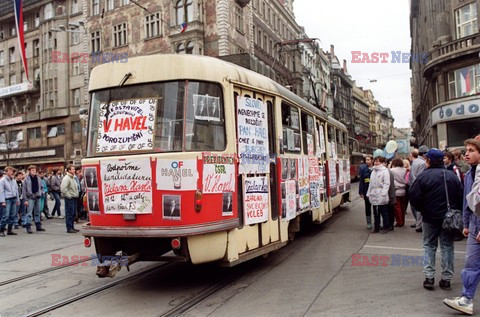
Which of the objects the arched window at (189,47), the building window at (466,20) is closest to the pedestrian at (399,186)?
the building window at (466,20)

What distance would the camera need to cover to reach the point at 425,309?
193 inches

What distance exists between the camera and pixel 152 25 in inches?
1377

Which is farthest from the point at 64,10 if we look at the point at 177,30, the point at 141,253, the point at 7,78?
the point at 141,253

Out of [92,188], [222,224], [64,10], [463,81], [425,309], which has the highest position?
[64,10]

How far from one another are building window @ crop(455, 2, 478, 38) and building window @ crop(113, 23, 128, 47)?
82.2 ft

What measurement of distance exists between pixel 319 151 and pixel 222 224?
5.32 meters

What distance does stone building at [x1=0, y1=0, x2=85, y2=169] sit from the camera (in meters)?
41.7

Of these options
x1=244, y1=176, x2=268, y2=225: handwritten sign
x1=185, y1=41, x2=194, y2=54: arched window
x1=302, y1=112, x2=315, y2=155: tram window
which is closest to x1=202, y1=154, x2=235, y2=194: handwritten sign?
x1=244, y1=176, x2=268, y2=225: handwritten sign

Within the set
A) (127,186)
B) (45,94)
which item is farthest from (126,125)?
(45,94)

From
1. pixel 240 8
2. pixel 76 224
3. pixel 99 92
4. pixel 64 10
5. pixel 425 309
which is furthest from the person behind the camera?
pixel 64 10

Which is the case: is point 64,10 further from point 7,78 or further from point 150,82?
point 150,82

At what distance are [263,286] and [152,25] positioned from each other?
32318 mm

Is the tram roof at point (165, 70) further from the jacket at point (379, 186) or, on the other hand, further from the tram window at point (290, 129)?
the jacket at point (379, 186)

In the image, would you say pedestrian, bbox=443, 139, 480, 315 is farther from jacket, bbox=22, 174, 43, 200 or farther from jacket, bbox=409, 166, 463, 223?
jacket, bbox=22, 174, 43, 200
